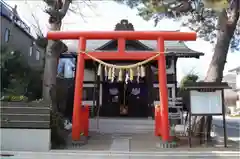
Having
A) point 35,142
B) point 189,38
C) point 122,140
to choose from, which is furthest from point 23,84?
point 189,38

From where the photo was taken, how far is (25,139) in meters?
7.75

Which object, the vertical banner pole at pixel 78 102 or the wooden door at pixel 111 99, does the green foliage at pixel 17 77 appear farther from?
the wooden door at pixel 111 99

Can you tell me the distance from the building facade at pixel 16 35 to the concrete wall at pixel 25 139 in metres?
5.41

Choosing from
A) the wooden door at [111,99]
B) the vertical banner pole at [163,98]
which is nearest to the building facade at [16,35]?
the wooden door at [111,99]

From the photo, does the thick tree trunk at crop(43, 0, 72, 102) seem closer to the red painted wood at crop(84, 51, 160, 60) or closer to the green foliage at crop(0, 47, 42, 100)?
the green foliage at crop(0, 47, 42, 100)

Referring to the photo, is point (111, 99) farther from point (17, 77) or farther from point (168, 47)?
point (17, 77)

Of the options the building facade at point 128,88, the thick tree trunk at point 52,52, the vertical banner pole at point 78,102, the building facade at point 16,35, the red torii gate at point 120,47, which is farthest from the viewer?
the building facade at point 128,88

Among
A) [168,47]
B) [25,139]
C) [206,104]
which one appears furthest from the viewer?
[168,47]

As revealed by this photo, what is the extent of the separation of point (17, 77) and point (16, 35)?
4.85 metres

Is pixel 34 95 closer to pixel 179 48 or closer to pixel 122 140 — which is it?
pixel 122 140

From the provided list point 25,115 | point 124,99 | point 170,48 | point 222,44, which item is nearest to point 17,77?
point 25,115

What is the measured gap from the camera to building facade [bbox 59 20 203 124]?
14812mm

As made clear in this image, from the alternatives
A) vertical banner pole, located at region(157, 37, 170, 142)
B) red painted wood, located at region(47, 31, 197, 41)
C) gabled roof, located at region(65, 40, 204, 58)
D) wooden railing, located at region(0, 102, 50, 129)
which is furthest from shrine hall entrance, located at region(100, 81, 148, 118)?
wooden railing, located at region(0, 102, 50, 129)

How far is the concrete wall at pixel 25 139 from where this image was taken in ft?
25.3
